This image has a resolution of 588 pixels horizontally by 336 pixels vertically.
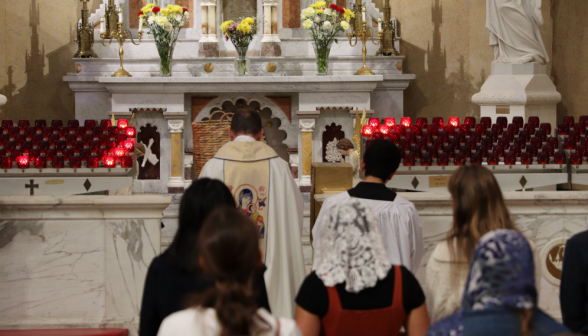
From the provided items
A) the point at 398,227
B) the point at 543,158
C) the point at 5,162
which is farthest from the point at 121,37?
the point at 398,227

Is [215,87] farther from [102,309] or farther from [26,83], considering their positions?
[102,309]

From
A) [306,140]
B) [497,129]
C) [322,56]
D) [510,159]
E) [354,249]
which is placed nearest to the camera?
[354,249]

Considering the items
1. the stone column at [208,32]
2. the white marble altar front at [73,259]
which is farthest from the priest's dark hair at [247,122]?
the stone column at [208,32]

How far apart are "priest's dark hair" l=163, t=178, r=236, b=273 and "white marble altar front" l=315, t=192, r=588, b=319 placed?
2.56 meters

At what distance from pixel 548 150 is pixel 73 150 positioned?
5.17 m

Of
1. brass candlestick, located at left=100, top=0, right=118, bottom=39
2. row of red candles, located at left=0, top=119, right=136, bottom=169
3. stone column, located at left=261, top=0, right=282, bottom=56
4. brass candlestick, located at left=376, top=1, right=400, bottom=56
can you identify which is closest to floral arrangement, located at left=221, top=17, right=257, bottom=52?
stone column, located at left=261, top=0, right=282, bottom=56

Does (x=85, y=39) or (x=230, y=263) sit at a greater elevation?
(x=85, y=39)

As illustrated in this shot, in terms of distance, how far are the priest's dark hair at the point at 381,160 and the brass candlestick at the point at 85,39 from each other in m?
8.00

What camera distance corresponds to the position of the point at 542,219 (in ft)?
15.3

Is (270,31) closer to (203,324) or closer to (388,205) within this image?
(388,205)

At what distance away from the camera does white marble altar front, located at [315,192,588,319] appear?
4.59 m

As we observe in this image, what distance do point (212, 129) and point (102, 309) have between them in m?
4.27

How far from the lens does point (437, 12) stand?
446 inches

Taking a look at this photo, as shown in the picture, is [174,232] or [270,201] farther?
[174,232]
